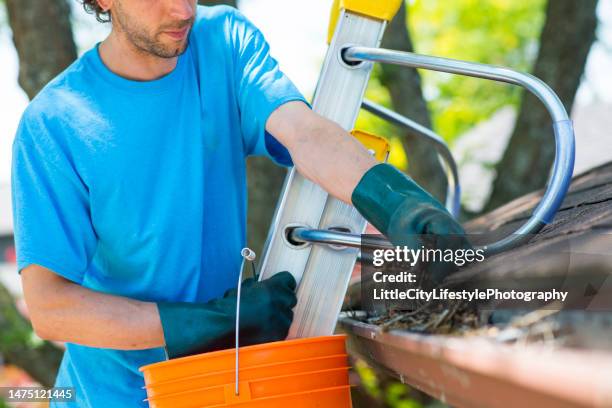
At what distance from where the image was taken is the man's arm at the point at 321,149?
204 centimetres

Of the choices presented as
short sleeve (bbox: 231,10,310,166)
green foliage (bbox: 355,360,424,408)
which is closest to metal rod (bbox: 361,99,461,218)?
short sleeve (bbox: 231,10,310,166)

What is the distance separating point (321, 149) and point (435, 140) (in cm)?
124

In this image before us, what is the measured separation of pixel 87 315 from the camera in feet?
7.05

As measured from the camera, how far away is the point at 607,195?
7.41 ft

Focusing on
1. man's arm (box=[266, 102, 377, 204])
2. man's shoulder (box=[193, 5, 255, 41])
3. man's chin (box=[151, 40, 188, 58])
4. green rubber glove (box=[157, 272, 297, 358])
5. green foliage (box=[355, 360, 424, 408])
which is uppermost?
man's shoulder (box=[193, 5, 255, 41])

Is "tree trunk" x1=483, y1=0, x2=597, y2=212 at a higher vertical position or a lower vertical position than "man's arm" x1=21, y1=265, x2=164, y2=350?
higher

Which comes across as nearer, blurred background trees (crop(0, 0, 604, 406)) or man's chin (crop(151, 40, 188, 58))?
man's chin (crop(151, 40, 188, 58))

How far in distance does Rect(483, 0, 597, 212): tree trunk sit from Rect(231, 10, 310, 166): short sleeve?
327 centimetres

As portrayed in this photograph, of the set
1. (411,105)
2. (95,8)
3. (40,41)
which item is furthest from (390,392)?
(95,8)

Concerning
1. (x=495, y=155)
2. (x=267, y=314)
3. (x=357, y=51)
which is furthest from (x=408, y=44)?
(x=495, y=155)

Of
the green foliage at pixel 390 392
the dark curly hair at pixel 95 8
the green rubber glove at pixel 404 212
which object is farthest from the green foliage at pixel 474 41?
the green rubber glove at pixel 404 212

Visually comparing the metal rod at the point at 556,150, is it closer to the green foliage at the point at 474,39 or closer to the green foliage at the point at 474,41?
the green foliage at the point at 474,41

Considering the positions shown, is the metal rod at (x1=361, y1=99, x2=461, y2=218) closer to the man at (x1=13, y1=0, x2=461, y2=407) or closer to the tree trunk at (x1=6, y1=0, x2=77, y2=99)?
the man at (x1=13, y1=0, x2=461, y2=407)

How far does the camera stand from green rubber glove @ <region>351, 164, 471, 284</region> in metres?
1.75
